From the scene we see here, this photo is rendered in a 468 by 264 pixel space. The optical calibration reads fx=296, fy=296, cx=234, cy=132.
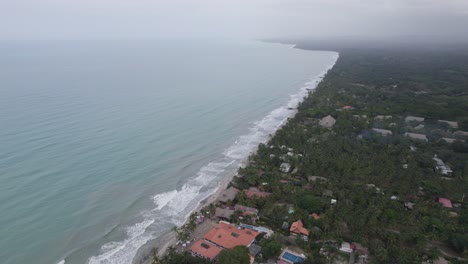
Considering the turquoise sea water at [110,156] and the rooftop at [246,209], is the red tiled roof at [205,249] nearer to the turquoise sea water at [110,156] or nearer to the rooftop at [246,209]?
the turquoise sea water at [110,156]

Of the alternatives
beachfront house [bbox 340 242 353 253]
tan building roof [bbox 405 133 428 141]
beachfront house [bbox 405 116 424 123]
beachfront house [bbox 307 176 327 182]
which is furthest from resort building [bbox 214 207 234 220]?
beachfront house [bbox 405 116 424 123]

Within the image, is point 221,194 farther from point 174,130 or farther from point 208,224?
point 174,130

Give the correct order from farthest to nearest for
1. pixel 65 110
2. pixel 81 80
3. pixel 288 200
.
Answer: pixel 81 80
pixel 65 110
pixel 288 200

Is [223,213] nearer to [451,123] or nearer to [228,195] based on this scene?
[228,195]

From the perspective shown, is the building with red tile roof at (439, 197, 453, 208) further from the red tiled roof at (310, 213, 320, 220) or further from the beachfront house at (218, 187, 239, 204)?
the beachfront house at (218, 187, 239, 204)

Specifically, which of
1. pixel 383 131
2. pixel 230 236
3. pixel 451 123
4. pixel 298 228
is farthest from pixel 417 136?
pixel 230 236

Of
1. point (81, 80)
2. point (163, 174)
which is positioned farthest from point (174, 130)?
point (81, 80)
